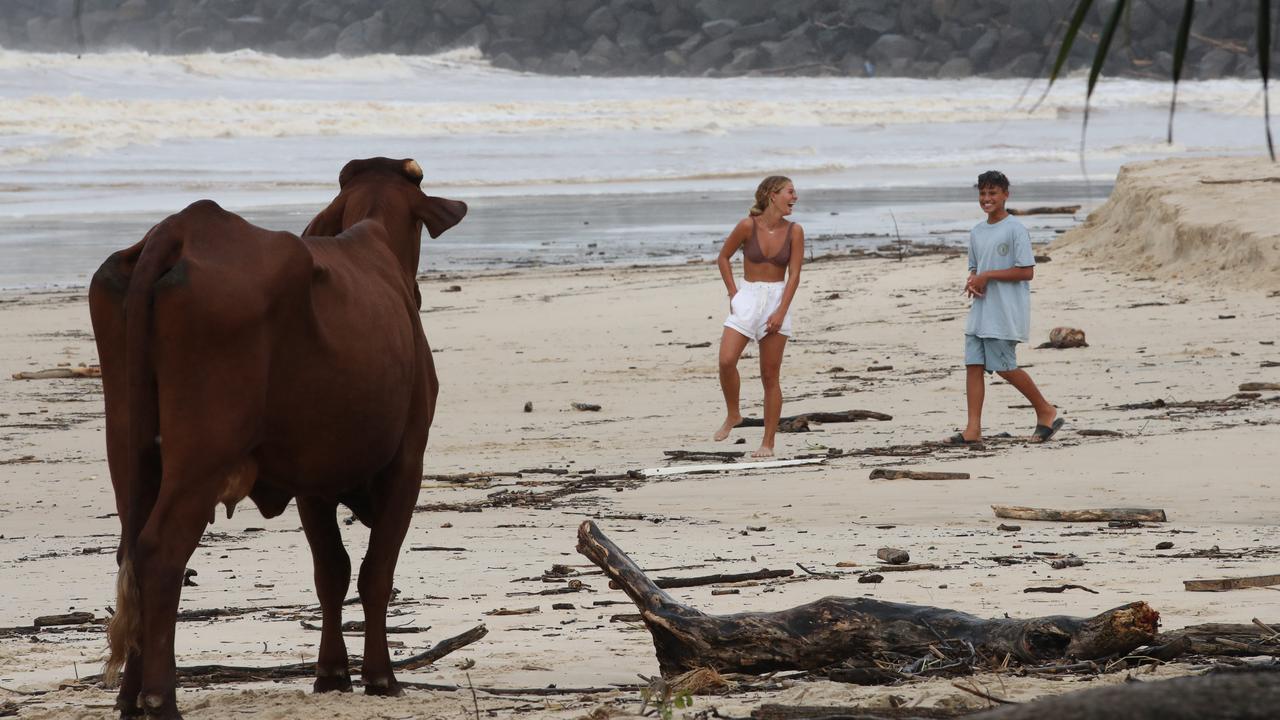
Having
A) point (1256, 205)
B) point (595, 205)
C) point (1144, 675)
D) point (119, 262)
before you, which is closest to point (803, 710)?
point (1144, 675)

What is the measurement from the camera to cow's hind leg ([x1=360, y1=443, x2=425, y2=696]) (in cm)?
461

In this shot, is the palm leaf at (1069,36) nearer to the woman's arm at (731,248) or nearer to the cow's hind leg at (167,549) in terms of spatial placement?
the cow's hind leg at (167,549)

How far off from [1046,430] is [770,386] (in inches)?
65.3

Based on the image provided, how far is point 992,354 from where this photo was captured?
955 centimetres

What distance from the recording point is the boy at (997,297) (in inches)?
374

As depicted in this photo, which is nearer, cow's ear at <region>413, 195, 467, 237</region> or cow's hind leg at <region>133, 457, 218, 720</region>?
cow's hind leg at <region>133, 457, 218, 720</region>

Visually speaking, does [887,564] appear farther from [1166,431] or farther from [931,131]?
[931,131]

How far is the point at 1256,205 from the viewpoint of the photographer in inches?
671

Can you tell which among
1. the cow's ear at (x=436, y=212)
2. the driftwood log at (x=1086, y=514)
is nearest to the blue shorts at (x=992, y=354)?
the driftwood log at (x=1086, y=514)

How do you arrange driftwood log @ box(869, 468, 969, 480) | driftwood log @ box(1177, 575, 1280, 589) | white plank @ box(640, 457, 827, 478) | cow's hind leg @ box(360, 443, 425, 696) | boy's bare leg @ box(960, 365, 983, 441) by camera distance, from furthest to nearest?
boy's bare leg @ box(960, 365, 983, 441), white plank @ box(640, 457, 827, 478), driftwood log @ box(869, 468, 969, 480), driftwood log @ box(1177, 575, 1280, 589), cow's hind leg @ box(360, 443, 425, 696)

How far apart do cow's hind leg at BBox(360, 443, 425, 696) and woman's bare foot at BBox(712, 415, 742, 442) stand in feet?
17.7

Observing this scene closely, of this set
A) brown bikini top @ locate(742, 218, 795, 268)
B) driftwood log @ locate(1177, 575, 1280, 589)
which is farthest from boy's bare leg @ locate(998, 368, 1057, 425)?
driftwood log @ locate(1177, 575, 1280, 589)

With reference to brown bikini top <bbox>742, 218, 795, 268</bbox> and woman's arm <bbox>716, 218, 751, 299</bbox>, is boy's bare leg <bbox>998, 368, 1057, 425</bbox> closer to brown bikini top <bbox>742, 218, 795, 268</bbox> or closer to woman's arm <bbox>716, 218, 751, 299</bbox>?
brown bikini top <bbox>742, 218, 795, 268</bbox>

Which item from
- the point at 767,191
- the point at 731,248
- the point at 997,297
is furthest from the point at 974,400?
the point at 731,248
